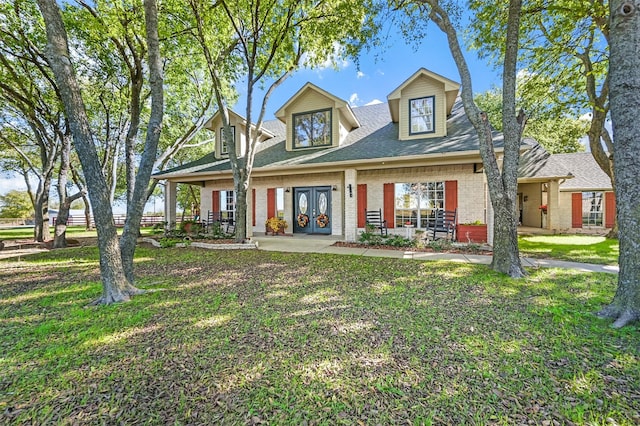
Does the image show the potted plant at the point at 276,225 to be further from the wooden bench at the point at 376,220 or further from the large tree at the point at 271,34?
the wooden bench at the point at 376,220

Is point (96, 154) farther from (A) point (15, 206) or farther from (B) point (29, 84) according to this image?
(A) point (15, 206)

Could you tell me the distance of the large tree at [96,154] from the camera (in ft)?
11.8

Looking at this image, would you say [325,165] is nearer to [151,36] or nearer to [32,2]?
[151,36]

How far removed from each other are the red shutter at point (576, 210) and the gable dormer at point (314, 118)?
40.8 feet

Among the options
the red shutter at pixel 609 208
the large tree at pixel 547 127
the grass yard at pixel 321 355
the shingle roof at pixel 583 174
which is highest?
the large tree at pixel 547 127

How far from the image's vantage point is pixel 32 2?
8.13m

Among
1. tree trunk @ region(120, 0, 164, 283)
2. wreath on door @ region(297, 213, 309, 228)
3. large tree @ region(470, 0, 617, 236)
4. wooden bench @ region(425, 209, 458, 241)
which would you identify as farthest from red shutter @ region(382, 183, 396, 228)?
tree trunk @ region(120, 0, 164, 283)

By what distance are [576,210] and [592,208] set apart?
0.68m

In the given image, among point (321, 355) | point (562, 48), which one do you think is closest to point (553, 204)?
point (562, 48)

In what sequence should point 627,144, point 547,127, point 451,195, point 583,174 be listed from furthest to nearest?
point 547,127 < point 583,174 < point 451,195 < point 627,144

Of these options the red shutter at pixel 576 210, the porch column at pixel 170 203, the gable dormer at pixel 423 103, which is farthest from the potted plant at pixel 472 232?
the porch column at pixel 170 203

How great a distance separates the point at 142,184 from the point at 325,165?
614 centimetres

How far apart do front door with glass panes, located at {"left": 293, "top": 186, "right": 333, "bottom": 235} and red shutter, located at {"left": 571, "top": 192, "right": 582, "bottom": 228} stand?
42.9 ft

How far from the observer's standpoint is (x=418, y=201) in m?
10.1
